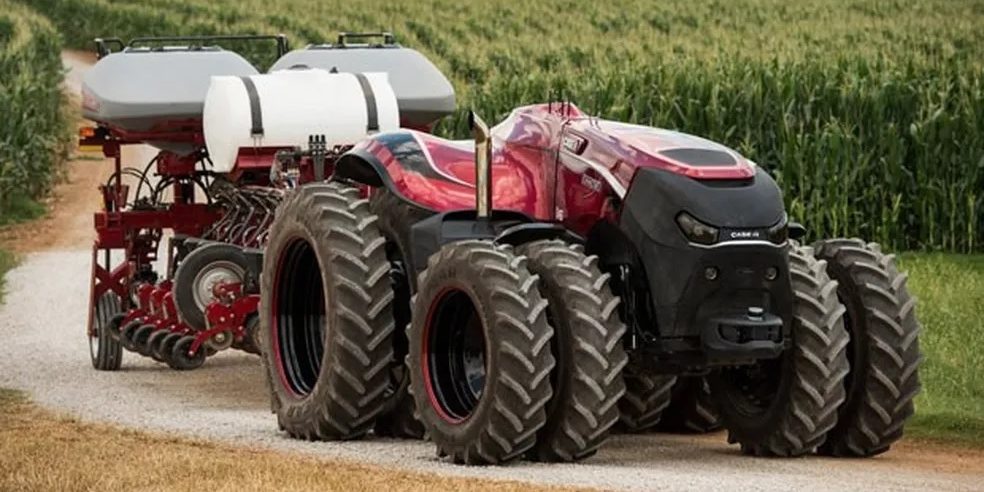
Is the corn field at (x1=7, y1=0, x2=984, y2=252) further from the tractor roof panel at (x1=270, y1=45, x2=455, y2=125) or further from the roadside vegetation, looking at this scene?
the tractor roof panel at (x1=270, y1=45, x2=455, y2=125)

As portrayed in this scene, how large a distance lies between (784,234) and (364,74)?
22.5 feet

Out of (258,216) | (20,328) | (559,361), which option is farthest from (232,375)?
(559,361)

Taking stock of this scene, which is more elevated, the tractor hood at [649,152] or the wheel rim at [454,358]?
the tractor hood at [649,152]

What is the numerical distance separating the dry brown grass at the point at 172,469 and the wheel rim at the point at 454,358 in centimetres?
75

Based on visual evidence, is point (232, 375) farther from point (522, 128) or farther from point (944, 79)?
point (944, 79)

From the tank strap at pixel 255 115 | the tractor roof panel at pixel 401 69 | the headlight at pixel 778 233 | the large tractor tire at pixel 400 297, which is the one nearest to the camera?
the headlight at pixel 778 233

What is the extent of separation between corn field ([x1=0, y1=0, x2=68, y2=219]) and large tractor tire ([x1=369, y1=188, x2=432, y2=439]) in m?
22.1

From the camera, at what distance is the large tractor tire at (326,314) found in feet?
44.9

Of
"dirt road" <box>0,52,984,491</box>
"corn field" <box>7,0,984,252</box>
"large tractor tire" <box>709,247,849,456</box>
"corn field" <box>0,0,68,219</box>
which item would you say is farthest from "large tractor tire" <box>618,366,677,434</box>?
"corn field" <box>0,0,68,219</box>

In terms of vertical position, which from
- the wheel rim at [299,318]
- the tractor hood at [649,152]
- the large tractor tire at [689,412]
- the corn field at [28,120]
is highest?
the tractor hood at [649,152]

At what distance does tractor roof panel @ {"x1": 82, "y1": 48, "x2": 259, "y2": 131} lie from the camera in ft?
62.9

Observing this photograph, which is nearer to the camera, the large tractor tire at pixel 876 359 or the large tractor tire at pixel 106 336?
the large tractor tire at pixel 876 359

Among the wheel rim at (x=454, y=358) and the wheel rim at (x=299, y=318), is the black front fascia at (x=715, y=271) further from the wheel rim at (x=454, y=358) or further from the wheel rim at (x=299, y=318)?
the wheel rim at (x=299, y=318)

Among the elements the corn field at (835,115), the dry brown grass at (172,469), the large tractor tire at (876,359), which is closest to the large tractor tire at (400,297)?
the dry brown grass at (172,469)
